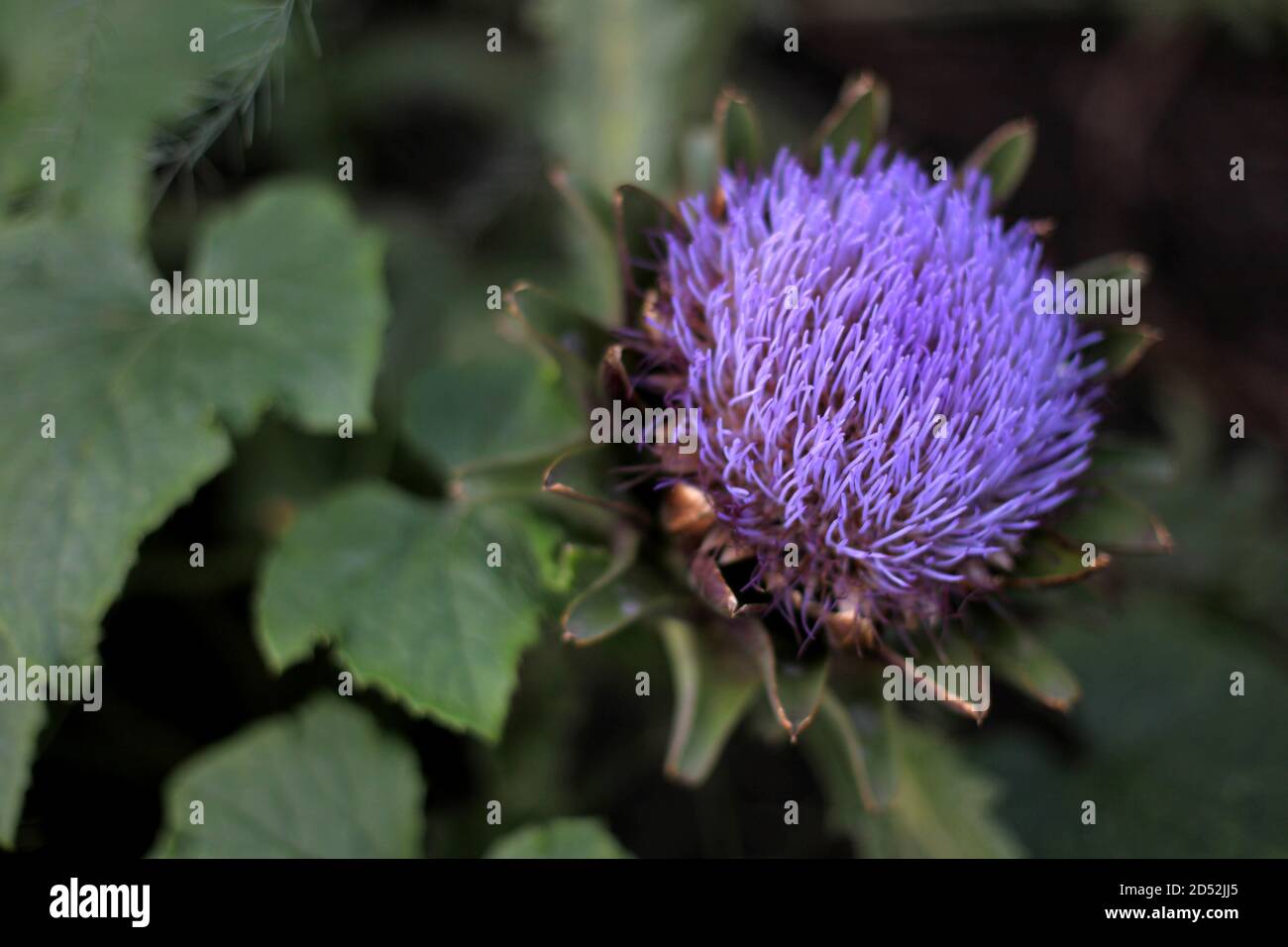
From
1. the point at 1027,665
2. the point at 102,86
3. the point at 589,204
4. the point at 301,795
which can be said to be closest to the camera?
the point at 1027,665

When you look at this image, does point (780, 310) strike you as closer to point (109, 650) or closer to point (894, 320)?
point (894, 320)

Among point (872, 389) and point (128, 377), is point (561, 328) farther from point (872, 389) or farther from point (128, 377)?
point (128, 377)

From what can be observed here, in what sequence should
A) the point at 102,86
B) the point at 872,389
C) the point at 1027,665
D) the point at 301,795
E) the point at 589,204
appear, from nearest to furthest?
the point at 872,389 < the point at 1027,665 < the point at 589,204 < the point at 301,795 < the point at 102,86

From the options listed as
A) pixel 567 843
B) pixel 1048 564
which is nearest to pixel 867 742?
pixel 1048 564

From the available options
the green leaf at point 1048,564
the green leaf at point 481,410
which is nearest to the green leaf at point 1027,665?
the green leaf at point 1048,564

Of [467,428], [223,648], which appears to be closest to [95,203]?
[467,428]
